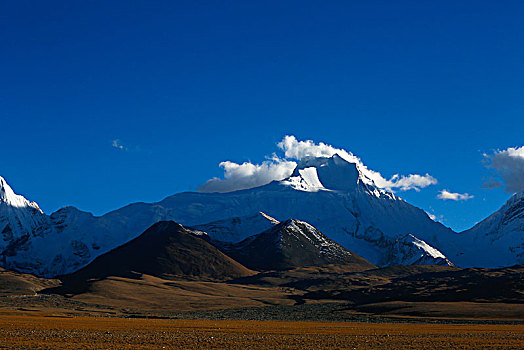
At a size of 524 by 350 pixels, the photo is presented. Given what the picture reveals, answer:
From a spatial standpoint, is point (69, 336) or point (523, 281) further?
point (523, 281)

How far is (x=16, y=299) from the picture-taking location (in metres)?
170

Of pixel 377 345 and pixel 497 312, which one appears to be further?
pixel 497 312

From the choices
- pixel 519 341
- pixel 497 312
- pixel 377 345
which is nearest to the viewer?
pixel 377 345

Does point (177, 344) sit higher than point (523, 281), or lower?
lower

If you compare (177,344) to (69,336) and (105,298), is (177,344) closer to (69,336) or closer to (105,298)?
(69,336)

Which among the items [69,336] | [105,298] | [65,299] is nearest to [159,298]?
[105,298]

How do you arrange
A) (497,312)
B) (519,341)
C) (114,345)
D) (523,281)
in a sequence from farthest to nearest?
(523,281)
(497,312)
(519,341)
(114,345)

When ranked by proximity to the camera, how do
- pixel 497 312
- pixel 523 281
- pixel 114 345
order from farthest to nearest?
1. pixel 523 281
2. pixel 497 312
3. pixel 114 345

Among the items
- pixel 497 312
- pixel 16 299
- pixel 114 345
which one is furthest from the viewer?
pixel 16 299

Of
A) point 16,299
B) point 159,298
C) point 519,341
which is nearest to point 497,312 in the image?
point 519,341

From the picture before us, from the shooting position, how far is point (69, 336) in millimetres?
55469

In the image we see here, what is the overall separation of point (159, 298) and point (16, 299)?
47070 millimetres

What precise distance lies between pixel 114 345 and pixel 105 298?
15198 cm

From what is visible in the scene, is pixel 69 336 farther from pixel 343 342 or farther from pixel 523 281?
pixel 523 281
